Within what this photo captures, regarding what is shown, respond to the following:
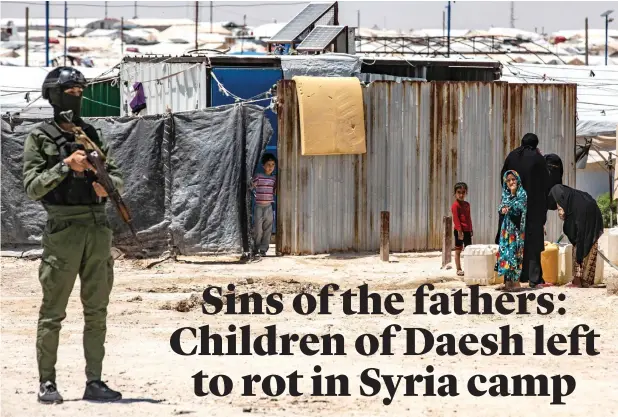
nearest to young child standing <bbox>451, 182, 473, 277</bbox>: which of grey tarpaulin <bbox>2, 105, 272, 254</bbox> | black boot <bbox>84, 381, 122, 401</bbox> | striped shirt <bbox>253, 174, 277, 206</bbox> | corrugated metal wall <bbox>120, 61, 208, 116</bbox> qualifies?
striped shirt <bbox>253, 174, 277, 206</bbox>

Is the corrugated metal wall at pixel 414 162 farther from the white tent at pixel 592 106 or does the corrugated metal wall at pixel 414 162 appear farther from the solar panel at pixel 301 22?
the solar panel at pixel 301 22

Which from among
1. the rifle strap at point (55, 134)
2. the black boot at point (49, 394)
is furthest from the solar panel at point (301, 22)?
the black boot at point (49, 394)

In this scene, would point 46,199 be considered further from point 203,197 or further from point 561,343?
point 203,197

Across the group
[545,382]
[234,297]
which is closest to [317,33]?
[234,297]

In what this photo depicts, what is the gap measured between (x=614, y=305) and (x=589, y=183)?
1189cm

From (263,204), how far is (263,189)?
0.57 feet

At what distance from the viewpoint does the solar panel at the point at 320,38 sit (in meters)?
18.3

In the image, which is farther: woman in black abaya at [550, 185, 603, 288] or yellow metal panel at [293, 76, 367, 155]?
yellow metal panel at [293, 76, 367, 155]

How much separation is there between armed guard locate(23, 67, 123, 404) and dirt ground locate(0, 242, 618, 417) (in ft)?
1.17

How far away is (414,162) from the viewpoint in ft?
50.8

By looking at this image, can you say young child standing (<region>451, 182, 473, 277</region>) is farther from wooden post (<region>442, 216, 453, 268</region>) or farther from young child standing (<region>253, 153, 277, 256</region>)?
young child standing (<region>253, 153, 277, 256</region>)

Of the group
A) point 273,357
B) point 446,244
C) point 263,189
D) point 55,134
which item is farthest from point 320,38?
point 55,134

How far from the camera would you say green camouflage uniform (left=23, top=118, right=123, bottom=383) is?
680 cm

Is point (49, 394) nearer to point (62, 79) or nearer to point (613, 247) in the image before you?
point (62, 79)
